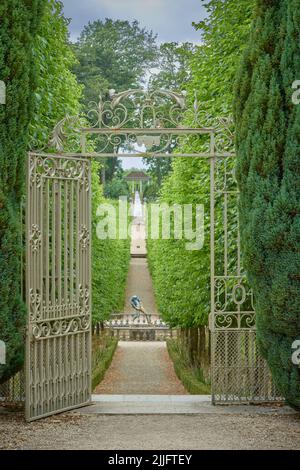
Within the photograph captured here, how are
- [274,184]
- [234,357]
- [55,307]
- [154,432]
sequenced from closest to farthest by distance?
[154,432] < [274,184] < [55,307] < [234,357]

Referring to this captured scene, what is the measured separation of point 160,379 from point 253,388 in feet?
26.2

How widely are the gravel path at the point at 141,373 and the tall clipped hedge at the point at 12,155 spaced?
22.3ft

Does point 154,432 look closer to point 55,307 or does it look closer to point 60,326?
point 60,326

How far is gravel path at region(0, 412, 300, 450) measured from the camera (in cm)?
662

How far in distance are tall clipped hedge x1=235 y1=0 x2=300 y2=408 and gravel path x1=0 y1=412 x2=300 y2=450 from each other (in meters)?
0.53

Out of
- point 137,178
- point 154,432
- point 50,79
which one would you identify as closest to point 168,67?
point 137,178

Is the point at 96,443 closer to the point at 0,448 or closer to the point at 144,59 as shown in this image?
the point at 0,448

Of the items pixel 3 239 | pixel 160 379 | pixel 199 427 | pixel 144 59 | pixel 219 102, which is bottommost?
pixel 160 379

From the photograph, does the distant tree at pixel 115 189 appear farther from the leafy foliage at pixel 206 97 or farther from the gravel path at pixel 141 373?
the leafy foliage at pixel 206 97

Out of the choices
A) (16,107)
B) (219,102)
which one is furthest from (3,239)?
(219,102)

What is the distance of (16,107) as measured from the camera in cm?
749

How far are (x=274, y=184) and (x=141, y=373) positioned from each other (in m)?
11.1

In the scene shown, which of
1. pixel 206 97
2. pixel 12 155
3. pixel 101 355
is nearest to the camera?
pixel 12 155

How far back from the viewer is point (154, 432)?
7.12 metres
